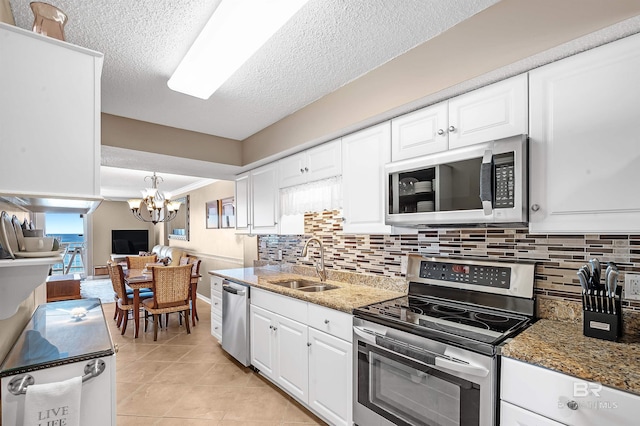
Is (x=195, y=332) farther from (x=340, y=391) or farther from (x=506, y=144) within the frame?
(x=506, y=144)

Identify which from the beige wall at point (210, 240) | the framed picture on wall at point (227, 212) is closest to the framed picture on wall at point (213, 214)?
the beige wall at point (210, 240)

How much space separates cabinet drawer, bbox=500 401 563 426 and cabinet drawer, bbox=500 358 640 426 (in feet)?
0.06

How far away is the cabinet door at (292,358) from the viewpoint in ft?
7.78

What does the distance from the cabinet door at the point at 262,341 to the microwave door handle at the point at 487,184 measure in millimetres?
1875

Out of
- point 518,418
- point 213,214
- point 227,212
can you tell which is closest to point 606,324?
point 518,418

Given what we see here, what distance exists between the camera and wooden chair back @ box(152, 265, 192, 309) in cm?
408

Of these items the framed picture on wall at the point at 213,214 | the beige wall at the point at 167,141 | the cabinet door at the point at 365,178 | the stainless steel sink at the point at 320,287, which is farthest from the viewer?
the framed picture on wall at the point at 213,214

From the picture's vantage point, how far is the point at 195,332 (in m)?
4.41

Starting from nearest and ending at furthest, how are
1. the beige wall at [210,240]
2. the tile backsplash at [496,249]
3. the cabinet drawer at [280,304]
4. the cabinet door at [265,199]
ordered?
the tile backsplash at [496,249], the cabinet drawer at [280,304], the cabinet door at [265,199], the beige wall at [210,240]

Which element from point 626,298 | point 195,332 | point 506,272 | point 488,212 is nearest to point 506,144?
point 488,212

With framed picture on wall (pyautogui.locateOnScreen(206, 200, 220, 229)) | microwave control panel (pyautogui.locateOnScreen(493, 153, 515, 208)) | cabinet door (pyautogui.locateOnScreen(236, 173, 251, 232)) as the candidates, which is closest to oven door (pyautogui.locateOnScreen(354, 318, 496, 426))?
microwave control panel (pyautogui.locateOnScreen(493, 153, 515, 208))

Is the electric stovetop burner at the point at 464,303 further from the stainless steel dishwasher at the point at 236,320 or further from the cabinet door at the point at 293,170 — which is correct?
the stainless steel dishwasher at the point at 236,320

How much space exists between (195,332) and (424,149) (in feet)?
12.8

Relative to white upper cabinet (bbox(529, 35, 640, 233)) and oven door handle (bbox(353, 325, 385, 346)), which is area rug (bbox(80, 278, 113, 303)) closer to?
oven door handle (bbox(353, 325, 385, 346))
